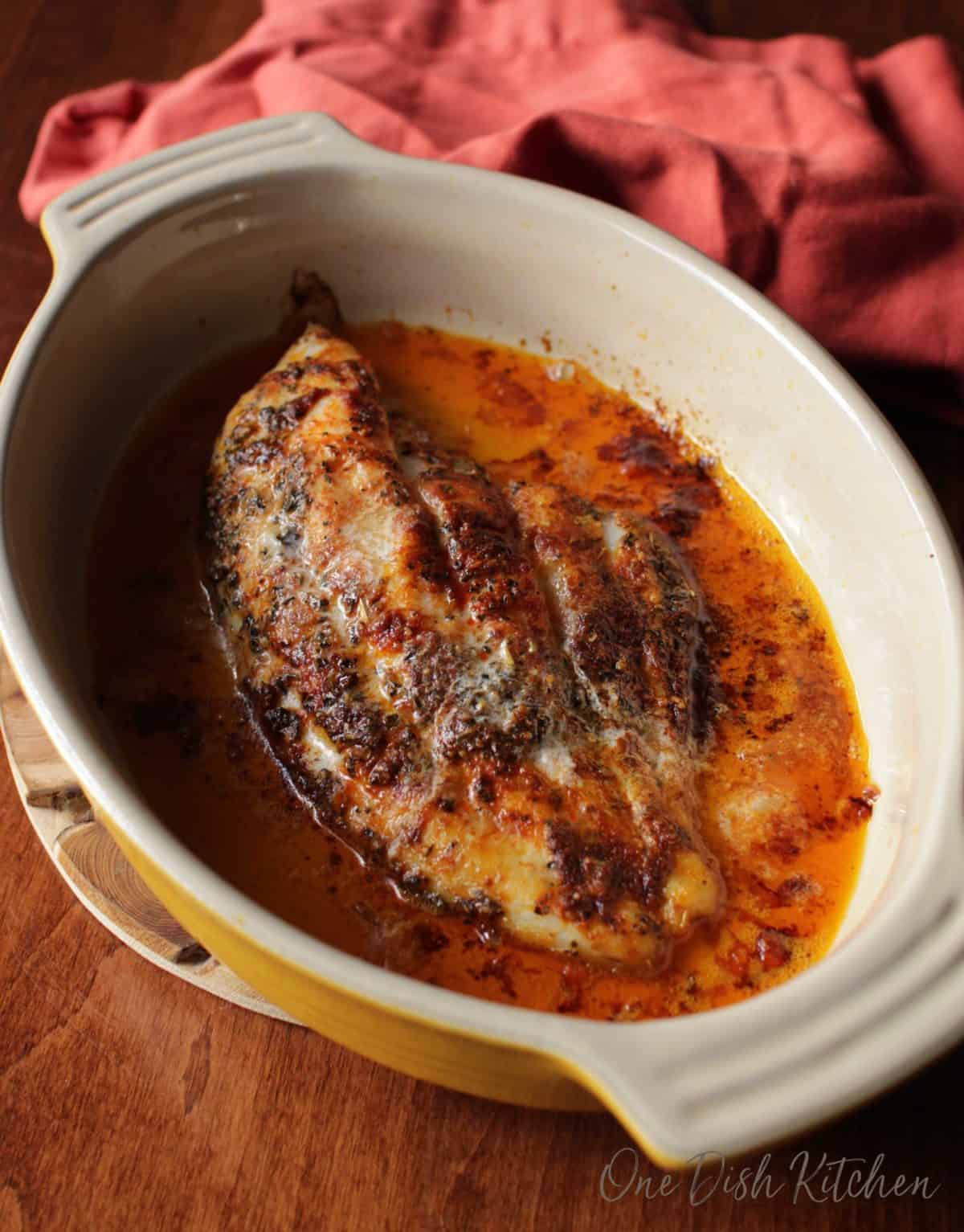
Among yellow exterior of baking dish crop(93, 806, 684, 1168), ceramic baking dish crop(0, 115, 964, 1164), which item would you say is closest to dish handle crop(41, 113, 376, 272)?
ceramic baking dish crop(0, 115, 964, 1164)

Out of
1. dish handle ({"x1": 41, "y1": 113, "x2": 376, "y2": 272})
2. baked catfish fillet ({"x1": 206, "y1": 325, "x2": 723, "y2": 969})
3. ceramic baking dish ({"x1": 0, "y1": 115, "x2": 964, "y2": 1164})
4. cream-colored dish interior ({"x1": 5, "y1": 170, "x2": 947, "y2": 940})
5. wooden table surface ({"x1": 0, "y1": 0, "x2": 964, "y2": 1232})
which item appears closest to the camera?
ceramic baking dish ({"x1": 0, "y1": 115, "x2": 964, "y2": 1164})

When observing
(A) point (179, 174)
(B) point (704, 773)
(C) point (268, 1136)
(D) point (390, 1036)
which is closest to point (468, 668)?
(B) point (704, 773)

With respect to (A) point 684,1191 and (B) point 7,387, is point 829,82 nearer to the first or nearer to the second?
(B) point 7,387

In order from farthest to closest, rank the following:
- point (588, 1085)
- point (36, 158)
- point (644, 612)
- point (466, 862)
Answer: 1. point (36, 158)
2. point (644, 612)
3. point (466, 862)
4. point (588, 1085)

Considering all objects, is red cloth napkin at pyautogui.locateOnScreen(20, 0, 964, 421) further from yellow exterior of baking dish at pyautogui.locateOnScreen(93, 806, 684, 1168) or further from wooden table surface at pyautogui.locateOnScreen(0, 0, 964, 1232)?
yellow exterior of baking dish at pyautogui.locateOnScreen(93, 806, 684, 1168)

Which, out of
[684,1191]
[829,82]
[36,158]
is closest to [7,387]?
Answer: [36,158]
